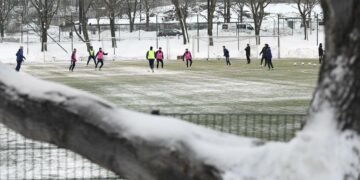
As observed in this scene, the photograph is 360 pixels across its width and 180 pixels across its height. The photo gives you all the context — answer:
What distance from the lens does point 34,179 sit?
24.8 feet

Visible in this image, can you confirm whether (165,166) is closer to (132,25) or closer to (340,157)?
(340,157)

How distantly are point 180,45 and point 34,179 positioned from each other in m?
59.6

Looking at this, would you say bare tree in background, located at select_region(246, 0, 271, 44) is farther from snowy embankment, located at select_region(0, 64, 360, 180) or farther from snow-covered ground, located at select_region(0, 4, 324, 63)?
snowy embankment, located at select_region(0, 64, 360, 180)

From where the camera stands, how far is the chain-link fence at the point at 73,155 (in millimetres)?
7473

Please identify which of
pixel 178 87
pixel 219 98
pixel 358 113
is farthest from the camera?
pixel 178 87

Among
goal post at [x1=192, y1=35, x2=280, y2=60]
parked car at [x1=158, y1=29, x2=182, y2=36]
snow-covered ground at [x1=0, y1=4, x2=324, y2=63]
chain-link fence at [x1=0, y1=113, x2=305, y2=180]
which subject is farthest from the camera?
parked car at [x1=158, y1=29, x2=182, y2=36]

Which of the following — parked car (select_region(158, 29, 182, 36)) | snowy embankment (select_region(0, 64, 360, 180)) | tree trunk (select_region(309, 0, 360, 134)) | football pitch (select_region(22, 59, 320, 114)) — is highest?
parked car (select_region(158, 29, 182, 36))

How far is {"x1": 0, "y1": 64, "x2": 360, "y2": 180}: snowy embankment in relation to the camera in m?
3.13

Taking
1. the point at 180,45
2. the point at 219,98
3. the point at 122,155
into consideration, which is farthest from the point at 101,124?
the point at 180,45

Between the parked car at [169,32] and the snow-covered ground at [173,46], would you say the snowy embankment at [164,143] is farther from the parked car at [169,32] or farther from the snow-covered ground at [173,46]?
the parked car at [169,32]

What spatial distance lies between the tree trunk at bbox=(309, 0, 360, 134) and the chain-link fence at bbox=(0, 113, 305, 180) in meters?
3.85

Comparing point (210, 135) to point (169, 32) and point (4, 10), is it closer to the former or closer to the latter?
point (169, 32)

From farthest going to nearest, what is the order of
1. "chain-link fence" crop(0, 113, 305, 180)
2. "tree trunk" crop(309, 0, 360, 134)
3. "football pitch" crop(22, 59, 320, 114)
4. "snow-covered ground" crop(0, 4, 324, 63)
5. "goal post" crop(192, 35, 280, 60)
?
"snow-covered ground" crop(0, 4, 324, 63), "goal post" crop(192, 35, 280, 60), "football pitch" crop(22, 59, 320, 114), "chain-link fence" crop(0, 113, 305, 180), "tree trunk" crop(309, 0, 360, 134)

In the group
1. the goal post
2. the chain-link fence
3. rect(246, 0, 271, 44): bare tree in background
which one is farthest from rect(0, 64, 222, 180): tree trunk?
rect(246, 0, 271, 44): bare tree in background
